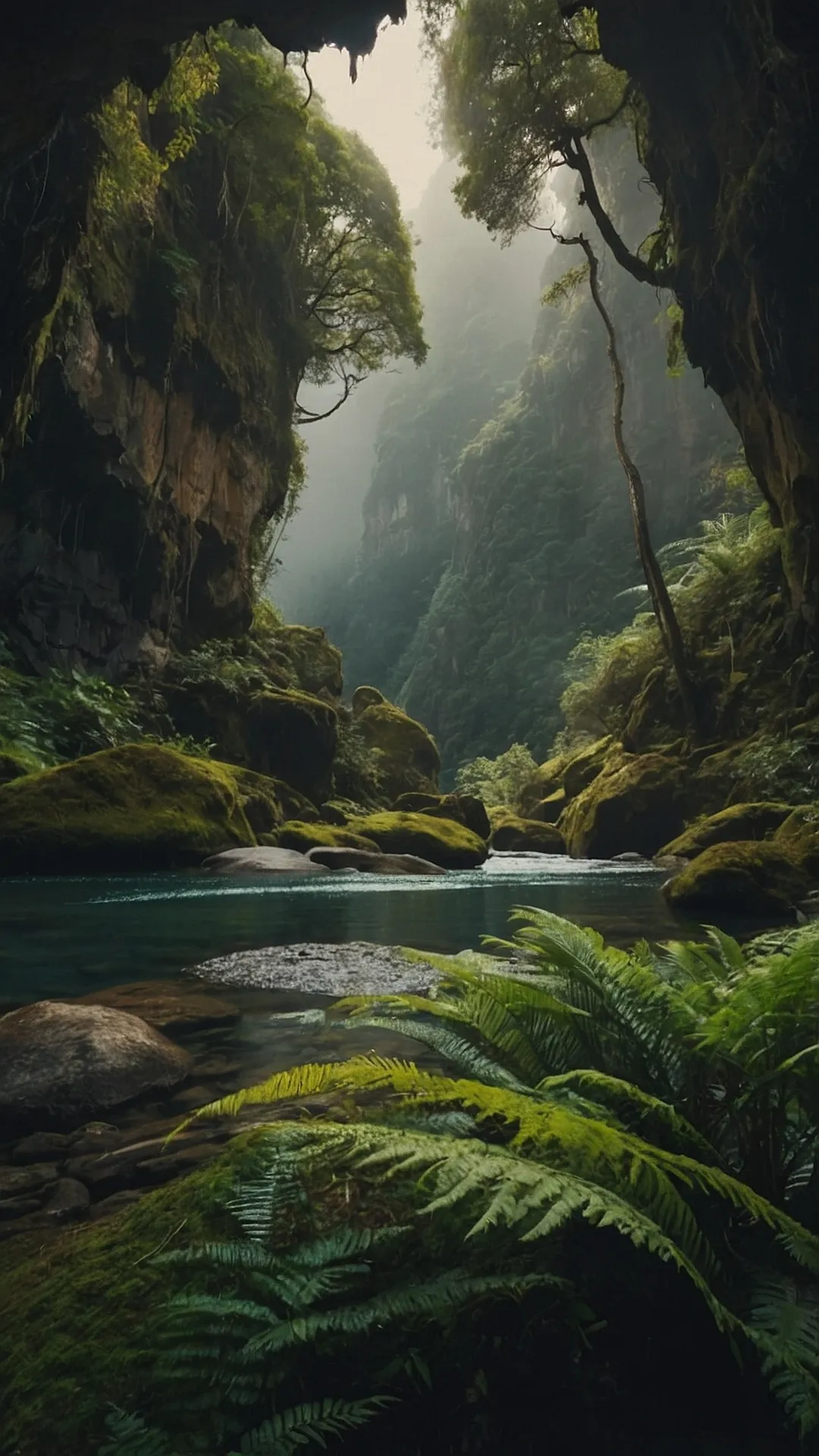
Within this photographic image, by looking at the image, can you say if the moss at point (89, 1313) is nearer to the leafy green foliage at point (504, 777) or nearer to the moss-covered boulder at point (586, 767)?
the moss-covered boulder at point (586, 767)

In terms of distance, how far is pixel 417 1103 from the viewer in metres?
1.89

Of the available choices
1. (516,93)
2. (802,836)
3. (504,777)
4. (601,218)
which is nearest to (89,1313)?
(802,836)

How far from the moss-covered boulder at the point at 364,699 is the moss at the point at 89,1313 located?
2751cm

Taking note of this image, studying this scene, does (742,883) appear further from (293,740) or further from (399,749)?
(399,749)

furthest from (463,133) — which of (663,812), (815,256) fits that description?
(663,812)

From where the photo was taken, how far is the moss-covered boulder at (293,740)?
1902 cm

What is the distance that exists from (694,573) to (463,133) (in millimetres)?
12577

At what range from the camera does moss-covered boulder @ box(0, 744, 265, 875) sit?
10.3 metres

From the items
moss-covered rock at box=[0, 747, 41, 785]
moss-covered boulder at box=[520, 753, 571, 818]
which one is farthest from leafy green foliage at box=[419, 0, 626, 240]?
moss-covered boulder at box=[520, 753, 571, 818]

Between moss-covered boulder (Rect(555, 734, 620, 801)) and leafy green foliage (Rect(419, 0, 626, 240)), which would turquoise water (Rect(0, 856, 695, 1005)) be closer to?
moss-covered boulder (Rect(555, 734, 620, 801))

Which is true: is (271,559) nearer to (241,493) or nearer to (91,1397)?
(241,493)

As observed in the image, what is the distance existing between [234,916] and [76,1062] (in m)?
4.74

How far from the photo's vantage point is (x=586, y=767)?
24984 millimetres

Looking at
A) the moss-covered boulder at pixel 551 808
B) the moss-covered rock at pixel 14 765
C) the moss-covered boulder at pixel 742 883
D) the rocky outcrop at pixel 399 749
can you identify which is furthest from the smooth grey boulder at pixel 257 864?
the moss-covered boulder at pixel 551 808
